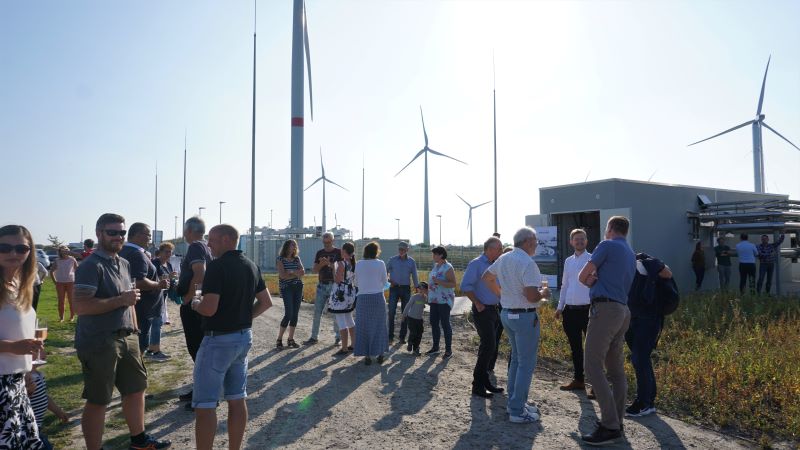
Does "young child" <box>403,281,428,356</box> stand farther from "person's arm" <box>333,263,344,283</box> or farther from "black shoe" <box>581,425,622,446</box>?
"black shoe" <box>581,425,622,446</box>

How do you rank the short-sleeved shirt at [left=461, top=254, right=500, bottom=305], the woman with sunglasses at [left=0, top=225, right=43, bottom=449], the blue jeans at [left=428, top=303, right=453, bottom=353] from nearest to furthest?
1. the woman with sunglasses at [left=0, top=225, right=43, bottom=449]
2. the short-sleeved shirt at [left=461, top=254, right=500, bottom=305]
3. the blue jeans at [left=428, top=303, right=453, bottom=353]

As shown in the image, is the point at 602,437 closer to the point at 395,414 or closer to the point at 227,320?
the point at 395,414

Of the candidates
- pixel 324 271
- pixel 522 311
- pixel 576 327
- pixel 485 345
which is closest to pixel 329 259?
pixel 324 271

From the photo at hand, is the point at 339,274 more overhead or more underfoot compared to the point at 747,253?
more underfoot

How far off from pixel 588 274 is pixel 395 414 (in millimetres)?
2192

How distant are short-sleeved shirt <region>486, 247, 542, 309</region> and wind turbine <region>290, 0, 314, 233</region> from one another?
26.5 meters

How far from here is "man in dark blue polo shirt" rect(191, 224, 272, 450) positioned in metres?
3.41

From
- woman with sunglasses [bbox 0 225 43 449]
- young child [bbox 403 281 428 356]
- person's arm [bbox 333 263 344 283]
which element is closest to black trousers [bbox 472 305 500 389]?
young child [bbox 403 281 428 356]

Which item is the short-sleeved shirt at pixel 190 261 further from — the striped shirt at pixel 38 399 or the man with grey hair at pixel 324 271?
the man with grey hair at pixel 324 271

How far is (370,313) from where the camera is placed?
23.0ft

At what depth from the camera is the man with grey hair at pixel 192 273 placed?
15.4 feet

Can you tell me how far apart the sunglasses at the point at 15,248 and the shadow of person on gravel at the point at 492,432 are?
3.18 meters

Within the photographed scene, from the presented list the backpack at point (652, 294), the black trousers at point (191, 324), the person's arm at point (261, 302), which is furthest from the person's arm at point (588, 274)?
the black trousers at point (191, 324)

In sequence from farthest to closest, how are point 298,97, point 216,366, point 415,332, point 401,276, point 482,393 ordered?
1. point 298,97
2. point 401,276
3. point 415,332
4. point 482,393
5. point 216,366
